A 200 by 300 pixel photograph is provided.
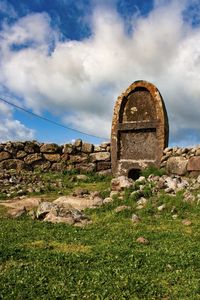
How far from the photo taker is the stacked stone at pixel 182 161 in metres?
17.8

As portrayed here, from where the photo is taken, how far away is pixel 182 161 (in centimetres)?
1834

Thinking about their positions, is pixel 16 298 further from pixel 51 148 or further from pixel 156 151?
pixel 51 148

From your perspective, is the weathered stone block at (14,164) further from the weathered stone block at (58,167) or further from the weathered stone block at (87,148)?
the weathered stone block at (87,148)

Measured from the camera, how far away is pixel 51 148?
22078 millimetres

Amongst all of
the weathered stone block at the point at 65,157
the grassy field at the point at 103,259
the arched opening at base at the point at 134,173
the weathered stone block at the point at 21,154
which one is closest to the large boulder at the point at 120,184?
the grassy field at the point at 103,259

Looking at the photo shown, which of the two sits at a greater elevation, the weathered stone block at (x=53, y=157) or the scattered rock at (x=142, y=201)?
the weathered stone block at (x=53, y=157)

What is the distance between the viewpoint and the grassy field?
613cm

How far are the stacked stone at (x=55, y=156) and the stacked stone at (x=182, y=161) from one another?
147 inches

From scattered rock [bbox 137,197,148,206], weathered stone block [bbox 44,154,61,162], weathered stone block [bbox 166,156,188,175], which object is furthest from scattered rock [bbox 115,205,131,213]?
weathered stone block [bbox 44,154,61,162]

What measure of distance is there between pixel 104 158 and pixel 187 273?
589 inches

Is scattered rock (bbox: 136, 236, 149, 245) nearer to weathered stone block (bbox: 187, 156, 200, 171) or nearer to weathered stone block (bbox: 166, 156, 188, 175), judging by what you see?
weathered stone block (bbox: 187, 156, 200, 171)

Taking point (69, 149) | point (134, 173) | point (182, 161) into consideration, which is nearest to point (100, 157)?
point (69, 149)

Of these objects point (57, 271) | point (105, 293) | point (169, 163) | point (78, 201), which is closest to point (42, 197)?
point (78, 201)

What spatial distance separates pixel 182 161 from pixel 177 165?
0.97ft
